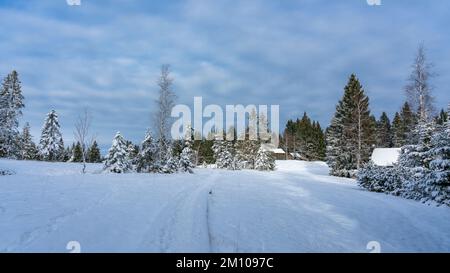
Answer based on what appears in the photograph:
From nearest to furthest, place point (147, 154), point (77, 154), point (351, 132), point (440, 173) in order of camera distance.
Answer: point (440, 173) → point (147, 154) → point (351, 132) → point (77, 154)

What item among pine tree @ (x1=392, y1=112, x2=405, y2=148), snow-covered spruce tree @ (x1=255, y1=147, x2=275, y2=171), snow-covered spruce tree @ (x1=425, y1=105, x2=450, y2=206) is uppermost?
pine tree @ (x1=392, y1=112, x2=405, y2=148)

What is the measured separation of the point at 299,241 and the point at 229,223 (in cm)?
235

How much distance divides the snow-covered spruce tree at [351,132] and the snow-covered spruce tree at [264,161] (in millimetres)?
18522

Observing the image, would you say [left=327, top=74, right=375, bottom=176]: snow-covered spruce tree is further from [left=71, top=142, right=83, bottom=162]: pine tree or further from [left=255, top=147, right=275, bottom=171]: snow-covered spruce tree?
[left=71, top=142, right=83, bottom=162]: pine tree

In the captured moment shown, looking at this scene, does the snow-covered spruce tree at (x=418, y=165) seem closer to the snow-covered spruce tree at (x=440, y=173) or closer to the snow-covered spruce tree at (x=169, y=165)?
the snow-covered spruce tree at (x=440, y=173)

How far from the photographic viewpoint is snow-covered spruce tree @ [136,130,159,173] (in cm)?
3916

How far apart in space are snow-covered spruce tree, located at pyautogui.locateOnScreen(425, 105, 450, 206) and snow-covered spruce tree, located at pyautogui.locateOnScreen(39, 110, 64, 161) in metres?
50.2

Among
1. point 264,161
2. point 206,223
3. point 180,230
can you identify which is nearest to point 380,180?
point 206,223

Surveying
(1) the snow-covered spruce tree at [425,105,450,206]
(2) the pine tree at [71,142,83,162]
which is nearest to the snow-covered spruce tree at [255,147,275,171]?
(2) the pine tree at [71,142,83,162]

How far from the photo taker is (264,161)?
202ft

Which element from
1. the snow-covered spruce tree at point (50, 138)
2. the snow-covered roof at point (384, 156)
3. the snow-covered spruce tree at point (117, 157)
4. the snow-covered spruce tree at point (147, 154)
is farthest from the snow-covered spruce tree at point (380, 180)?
the snow-covered spruce tree at point (50, 138)

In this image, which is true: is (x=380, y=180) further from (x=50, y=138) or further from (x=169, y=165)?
(x=50, y=138)

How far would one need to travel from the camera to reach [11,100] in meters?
47.3

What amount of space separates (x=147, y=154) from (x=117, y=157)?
4.26 metres
